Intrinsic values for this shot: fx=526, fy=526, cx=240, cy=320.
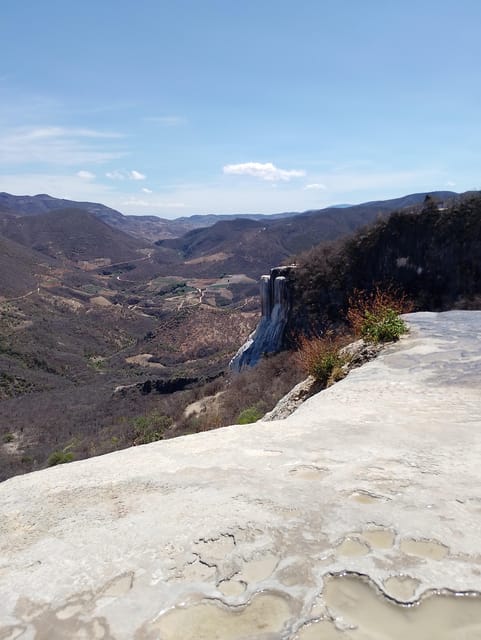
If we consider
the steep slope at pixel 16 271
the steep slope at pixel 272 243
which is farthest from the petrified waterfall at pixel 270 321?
the steep slope at pixel 272 243

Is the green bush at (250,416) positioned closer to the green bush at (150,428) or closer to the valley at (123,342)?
the valley at (123,342)

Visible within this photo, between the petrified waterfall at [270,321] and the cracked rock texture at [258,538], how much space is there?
743 inches

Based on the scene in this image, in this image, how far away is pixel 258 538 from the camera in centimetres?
359

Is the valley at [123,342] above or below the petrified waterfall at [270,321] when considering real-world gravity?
below

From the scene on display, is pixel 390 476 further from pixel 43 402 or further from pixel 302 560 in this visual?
pixel 43 402

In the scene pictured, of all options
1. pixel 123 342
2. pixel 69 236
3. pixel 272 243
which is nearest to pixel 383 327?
pixel 123 342

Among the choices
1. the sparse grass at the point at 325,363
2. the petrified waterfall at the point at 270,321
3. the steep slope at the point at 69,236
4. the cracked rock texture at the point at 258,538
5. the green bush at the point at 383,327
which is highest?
the steep slope at the point at 69,236

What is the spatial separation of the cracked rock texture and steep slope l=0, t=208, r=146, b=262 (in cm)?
13845

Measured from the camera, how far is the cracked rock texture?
2.89m

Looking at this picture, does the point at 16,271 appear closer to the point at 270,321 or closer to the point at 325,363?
the point at 270,321

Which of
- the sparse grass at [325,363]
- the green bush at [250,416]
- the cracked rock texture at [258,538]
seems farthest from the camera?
the green bush at [250,416]

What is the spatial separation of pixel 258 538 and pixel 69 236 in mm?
157079

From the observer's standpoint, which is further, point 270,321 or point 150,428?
point 270,321

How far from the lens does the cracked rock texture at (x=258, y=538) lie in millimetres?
2893
